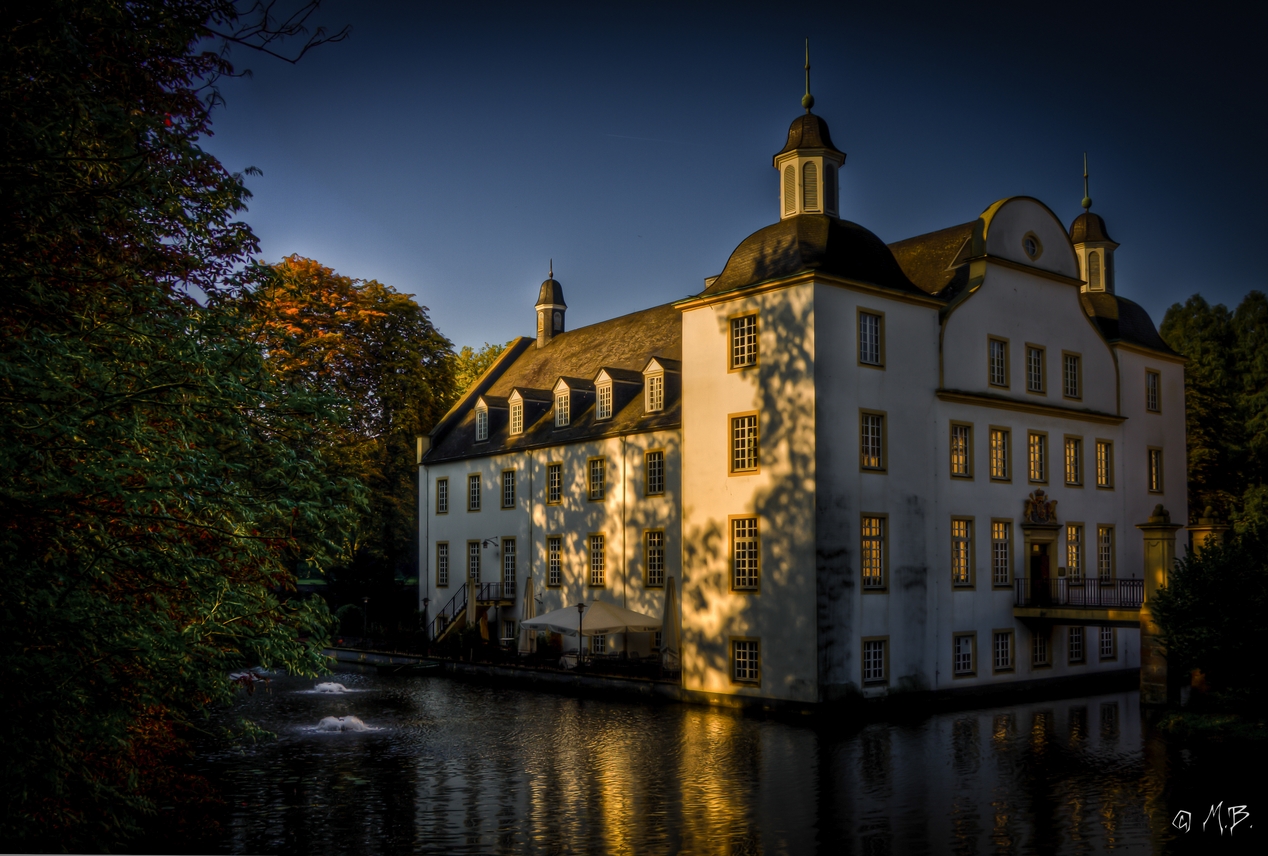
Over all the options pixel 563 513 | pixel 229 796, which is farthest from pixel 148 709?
pixel 563 513

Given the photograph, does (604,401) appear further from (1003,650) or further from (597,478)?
(1003,650)

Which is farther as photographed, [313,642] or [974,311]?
[974,311]

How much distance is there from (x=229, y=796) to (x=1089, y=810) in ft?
41.3

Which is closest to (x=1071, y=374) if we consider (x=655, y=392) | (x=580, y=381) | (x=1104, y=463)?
(x=1104, y=463)

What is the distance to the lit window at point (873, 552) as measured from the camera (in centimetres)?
2711

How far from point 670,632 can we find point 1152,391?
19.7 meters

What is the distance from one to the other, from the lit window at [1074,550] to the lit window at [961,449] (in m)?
5.27

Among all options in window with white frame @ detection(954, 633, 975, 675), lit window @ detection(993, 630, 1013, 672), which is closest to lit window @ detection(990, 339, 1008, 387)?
lit window @ detection(993, 630, 1013, 672)

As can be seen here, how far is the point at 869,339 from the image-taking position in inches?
1104

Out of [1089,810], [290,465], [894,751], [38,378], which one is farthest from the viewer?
[894,751]

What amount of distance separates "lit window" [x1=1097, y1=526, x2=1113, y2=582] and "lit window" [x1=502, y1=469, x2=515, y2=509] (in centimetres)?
2037

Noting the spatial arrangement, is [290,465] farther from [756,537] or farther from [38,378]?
[756,537]

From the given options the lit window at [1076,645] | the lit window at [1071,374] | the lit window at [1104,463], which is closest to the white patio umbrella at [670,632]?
the lit window at [1076,645]

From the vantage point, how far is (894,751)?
66.8ft
